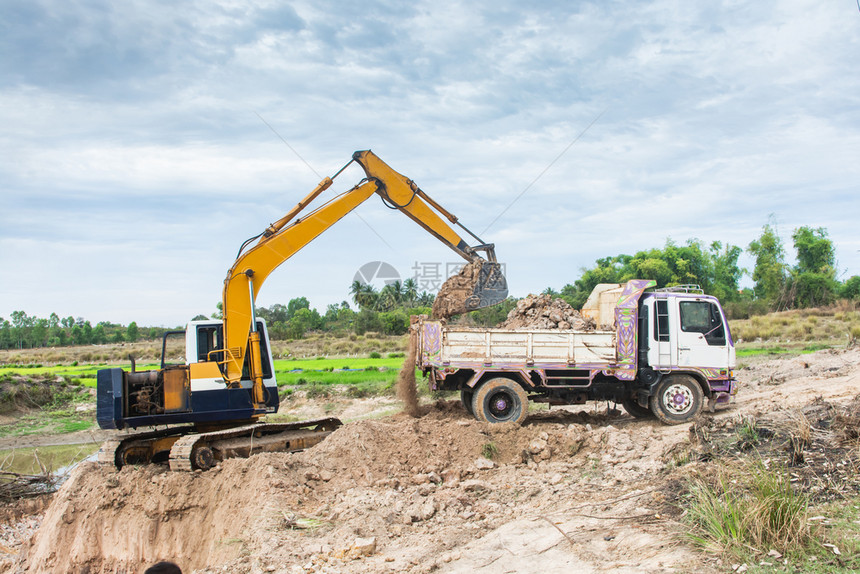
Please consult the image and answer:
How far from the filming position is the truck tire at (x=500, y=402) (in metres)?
11.4

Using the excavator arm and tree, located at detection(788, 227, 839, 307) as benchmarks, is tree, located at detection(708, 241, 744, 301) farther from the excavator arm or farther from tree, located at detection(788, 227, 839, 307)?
the excavator arm

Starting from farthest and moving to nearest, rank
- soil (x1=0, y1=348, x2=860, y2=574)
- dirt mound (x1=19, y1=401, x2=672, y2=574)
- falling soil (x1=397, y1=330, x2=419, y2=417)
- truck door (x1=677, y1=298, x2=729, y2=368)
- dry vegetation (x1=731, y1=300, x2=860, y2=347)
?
dry vegetation (x1=731, y1=300, x2=860, y2=347) < falling soil (x1=397, y1=330, x2=419, y2=417) < truck door (x1=677, y1=298, x2=729, y2=368) < dirt mound (x1=19, y1=401, x2=672, y2=574) < soil (x1=0, y1=348, x2=860, y2=574)

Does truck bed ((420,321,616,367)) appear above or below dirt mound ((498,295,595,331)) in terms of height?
below

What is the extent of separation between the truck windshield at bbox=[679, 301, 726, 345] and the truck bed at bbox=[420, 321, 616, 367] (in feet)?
5.38

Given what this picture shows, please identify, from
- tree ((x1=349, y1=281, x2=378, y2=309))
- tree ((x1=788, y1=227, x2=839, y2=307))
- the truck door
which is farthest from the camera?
tree ((x1=349, y1=281, x2=378, y2=309))

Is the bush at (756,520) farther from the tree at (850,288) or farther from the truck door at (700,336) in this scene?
the tree at (850,288)

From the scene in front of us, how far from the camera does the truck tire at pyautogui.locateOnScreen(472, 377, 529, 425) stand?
448 inches

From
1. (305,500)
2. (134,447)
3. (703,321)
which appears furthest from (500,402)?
(134,447)

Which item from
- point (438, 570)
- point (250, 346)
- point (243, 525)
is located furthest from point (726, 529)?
point (250, 346)

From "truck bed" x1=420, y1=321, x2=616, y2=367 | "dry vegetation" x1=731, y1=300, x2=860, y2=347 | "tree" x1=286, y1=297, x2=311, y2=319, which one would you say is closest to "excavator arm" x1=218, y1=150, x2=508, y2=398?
"truck bed" x1=420, y1=321, x2=616, y2=367

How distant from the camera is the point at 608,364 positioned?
38.0 feet

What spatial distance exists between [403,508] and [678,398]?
263 inches

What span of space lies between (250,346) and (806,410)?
342 inches

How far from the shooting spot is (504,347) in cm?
1145
